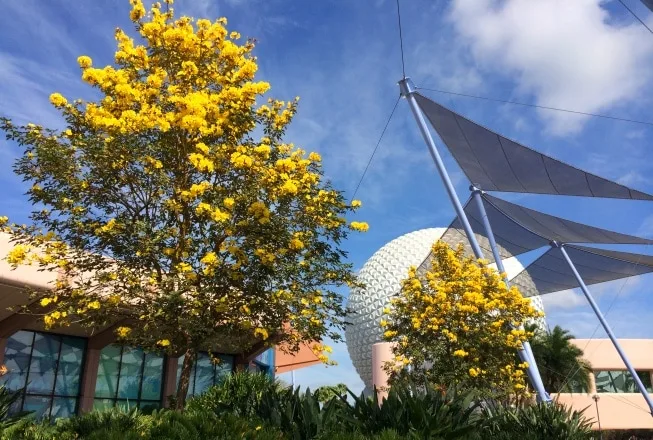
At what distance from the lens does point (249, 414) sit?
10578 mm

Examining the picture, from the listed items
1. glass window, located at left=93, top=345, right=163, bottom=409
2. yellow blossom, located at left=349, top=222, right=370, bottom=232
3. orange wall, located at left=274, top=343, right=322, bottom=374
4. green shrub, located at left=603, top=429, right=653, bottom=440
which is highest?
yellow blossom, located at left=349, top=222, right=370, bottom=232

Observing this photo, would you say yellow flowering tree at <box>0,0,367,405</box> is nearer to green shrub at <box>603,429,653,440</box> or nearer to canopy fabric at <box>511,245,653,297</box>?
canopy fabric at <box>511,245,653,297</box>

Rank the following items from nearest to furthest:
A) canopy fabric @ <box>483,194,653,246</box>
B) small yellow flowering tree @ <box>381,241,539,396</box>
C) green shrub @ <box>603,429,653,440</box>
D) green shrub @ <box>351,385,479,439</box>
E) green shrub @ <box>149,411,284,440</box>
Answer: green shrub @ <box>149,411,284,440</box> → green shrub @ <box>351,385,479,439</box> → small yellow flowering tree @ <box>381,241,539,396</box> → canopy fabric @ <box>483,194,653,246</box> → green shrub @ <box>603,429,653,440</box>

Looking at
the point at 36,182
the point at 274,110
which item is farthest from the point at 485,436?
the point at 36,182

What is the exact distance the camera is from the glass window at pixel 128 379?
2566cm

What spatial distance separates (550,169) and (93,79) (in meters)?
16.2

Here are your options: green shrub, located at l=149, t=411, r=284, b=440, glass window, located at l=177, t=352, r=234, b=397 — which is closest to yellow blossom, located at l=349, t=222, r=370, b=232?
green shrub, located at l=149, t=411, r=284, b=440

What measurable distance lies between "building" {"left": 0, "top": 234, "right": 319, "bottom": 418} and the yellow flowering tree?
22.9ft

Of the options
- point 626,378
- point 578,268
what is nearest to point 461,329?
point 578,268

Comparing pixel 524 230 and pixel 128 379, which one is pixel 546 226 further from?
pixel 128 379

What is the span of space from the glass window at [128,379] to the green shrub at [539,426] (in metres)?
19.7

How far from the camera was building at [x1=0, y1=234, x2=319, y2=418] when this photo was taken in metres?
19.8

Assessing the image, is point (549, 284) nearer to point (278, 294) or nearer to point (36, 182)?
point (278, 294)

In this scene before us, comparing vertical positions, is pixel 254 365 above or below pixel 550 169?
below
